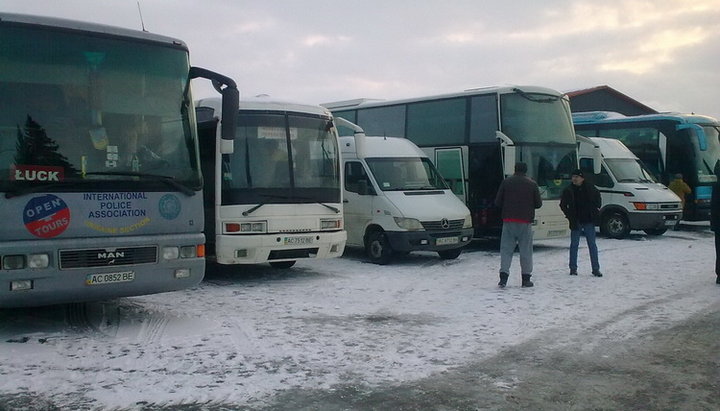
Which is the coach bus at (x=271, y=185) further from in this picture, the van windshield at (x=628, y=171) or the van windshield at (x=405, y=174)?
the van windshield at (x=628, y=171)

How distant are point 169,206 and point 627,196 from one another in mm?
14677

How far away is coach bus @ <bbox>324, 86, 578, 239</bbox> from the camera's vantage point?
53.7 feet

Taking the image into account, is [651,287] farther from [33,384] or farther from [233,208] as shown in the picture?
[33,384]

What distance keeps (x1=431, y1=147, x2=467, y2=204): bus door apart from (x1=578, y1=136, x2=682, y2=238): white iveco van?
3498 millimetres

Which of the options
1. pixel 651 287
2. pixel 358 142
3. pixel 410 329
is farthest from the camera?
pixel 358 142

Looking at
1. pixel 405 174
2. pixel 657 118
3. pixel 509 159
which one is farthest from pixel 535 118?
pixel 657 118

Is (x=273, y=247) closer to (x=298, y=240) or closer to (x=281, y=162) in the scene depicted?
(x=298, y=240)

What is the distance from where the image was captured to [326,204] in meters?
12.2

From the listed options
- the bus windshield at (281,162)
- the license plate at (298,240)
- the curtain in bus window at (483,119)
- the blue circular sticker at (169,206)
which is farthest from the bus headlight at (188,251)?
the curtain in bus window at (483,119)

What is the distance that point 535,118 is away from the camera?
16609mm

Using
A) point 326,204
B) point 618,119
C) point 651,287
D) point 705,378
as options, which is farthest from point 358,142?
point 618,119

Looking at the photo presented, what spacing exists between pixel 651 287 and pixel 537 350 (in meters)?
4.72

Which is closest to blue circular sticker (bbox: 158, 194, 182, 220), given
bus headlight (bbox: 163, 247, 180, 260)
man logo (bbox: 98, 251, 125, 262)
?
bus headlight (bbox: 163, 247, 180, 260)

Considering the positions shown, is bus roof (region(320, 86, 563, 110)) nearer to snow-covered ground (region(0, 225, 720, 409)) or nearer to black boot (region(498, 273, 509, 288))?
snow-covered ground (region(0, 225, 720, 409))
